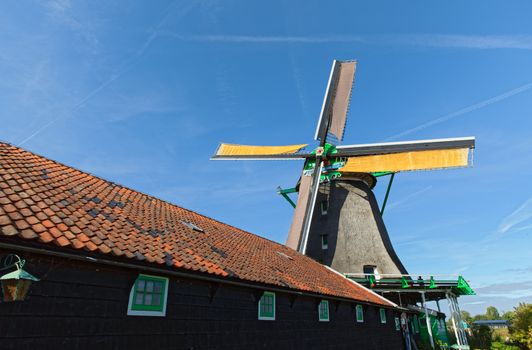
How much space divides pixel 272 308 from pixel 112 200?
5828mm

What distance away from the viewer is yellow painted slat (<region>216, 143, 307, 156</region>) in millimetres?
27978

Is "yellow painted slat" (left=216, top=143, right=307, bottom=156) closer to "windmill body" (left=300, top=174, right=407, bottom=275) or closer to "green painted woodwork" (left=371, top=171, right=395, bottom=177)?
"windmill body" (left=300, top=174, right=407, bottom=275)

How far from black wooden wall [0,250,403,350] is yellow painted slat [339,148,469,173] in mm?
17869

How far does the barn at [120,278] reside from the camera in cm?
506

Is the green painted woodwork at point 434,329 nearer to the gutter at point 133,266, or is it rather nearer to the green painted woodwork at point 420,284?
the green painted woodwork at point 420,284

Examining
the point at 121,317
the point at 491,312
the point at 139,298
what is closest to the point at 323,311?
the point at 139,298

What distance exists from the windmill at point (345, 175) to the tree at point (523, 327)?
352 inches

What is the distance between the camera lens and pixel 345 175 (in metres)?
27.4

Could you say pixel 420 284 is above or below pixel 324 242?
below

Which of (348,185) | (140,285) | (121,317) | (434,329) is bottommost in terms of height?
(434,329)

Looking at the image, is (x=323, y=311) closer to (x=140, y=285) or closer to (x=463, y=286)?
(x=140, y=285)

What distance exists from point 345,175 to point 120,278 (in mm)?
23259

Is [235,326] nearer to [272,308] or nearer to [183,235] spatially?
[272,308]

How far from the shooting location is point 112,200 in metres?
9.32
